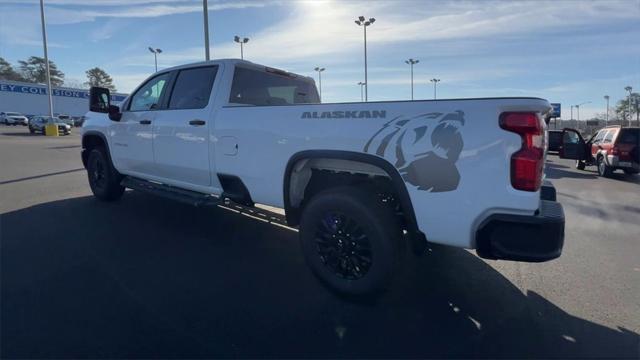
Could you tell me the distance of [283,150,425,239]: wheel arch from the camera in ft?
10.5

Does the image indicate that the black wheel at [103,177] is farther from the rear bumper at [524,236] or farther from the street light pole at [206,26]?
the street light pole at [206,26]

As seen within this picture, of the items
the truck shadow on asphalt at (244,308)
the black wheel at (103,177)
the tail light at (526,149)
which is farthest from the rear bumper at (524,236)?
the black wheel at (103,177)

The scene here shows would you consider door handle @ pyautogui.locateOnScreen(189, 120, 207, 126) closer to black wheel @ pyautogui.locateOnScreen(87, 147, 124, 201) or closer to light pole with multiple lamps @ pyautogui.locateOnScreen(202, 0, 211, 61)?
black wheel @ pyautogui.locateOnScreen(87, 147, 124, 201)

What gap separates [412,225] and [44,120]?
128 feet

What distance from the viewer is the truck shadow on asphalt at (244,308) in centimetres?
285

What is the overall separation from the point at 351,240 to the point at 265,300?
88 cm

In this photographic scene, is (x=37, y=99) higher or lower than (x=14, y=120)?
higher

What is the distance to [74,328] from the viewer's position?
302cm

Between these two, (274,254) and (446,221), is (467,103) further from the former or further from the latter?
(274,254)

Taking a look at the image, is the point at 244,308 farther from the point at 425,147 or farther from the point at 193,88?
the point at 193,88

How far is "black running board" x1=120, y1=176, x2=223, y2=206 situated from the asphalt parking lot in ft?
1.67

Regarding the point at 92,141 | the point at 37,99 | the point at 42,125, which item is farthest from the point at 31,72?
the point at 92,141

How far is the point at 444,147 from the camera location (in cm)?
294

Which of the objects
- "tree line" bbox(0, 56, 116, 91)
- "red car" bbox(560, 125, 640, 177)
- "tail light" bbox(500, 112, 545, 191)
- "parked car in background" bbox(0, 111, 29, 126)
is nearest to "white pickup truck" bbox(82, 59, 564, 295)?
"tail light" bbox(500, 112, 545, 191)
